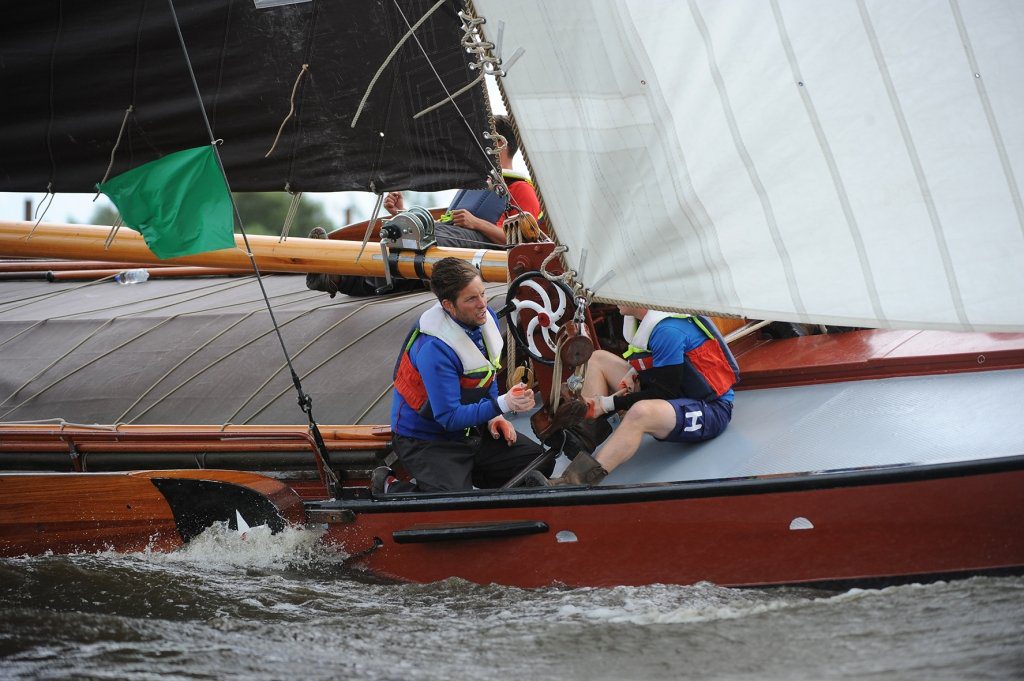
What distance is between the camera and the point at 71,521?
13.6 ft

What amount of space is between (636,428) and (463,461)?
2.11 feet

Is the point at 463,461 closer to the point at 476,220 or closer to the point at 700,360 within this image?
the point at 700,360

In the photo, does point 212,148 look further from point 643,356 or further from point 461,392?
point 643,356

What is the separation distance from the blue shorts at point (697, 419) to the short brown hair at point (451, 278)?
83 centimetres

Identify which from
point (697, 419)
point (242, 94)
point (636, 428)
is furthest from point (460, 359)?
point (242, 94)

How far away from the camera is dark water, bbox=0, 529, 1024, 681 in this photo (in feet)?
9.66

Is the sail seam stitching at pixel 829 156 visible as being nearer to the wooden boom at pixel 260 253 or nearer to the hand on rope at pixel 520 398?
the hand on rope at pixel 520 398

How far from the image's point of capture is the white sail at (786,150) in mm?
3186

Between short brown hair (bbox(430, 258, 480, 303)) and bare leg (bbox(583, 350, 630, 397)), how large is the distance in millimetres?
684

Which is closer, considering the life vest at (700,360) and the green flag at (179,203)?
the life vest at (700,360)

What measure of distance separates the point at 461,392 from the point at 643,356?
2.27 ft

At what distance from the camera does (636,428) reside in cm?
374

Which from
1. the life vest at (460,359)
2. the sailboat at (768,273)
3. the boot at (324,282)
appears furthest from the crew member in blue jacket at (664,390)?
the boot at (324,282)

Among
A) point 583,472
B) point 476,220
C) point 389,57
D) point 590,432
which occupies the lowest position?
point 583,472
